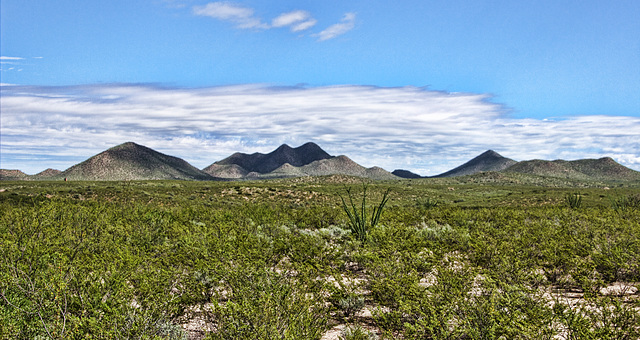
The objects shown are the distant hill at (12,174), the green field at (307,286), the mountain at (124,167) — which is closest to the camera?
the green field at (307,286)

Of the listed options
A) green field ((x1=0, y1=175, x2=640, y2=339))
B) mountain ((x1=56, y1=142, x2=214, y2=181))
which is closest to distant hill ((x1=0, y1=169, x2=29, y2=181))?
mountain ((x1=56, y1=142, x2=214, y2=181))

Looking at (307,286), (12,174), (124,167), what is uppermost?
(124,167)

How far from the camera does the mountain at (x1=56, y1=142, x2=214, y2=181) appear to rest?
162 m

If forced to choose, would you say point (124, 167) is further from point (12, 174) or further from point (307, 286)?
point (307, 286)

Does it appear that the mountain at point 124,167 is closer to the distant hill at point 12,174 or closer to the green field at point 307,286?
the distant hill at point 12,174

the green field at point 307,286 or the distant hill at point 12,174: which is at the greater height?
the distant hill at point 12,174

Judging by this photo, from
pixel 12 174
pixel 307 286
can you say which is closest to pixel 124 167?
pixel 12 174

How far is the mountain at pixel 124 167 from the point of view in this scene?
533 feet

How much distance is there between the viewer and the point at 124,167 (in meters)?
172

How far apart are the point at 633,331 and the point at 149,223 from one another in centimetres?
1414

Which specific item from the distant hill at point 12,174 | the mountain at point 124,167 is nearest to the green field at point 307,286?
the mountain at point 124,167

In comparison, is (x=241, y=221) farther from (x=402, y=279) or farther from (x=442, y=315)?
(x=442, y=315)

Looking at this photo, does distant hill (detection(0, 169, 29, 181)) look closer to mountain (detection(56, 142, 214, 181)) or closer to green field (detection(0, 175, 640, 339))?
mountain (detection(56, 142, 214, 181))

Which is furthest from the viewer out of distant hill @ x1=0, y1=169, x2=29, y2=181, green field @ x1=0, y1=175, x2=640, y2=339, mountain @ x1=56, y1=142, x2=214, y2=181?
mountain @ x1=56, y1=142, x2=214, y2=181
